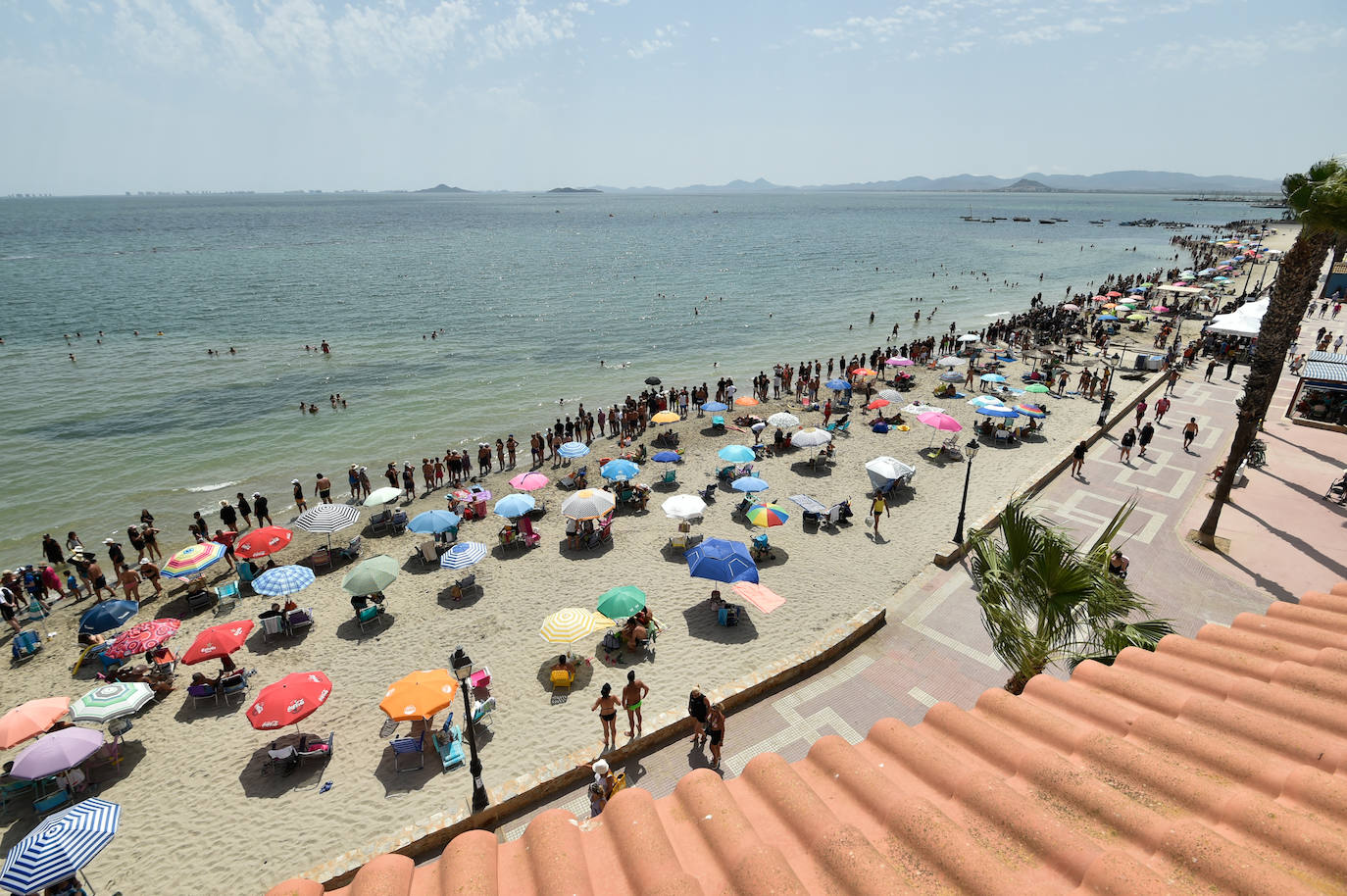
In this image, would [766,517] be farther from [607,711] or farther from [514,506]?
[607,711]

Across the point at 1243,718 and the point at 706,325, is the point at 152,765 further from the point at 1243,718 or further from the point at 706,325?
the point at 706,325

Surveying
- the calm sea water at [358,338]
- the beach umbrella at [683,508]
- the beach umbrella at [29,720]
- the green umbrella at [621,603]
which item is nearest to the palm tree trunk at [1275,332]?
the beach umbrella at [683,508]

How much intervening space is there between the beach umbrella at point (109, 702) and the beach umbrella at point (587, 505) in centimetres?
894

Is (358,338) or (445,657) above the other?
(445,657)

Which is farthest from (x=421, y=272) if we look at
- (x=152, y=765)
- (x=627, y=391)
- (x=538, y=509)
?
(x=152, y=765)

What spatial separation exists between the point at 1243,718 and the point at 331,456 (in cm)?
2899

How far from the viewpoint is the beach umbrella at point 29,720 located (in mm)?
10078

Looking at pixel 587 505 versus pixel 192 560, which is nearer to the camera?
pixel 192 560

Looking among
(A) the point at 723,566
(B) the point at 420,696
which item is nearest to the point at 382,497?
(B) the point at 420,696

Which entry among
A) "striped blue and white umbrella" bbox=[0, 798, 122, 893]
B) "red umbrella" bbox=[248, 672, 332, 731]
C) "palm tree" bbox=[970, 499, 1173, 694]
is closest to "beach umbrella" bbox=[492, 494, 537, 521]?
"red umbrella" bbox=[248, 672, 332, 731]

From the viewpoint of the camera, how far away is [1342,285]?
4509 cm

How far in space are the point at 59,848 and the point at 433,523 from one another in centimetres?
941

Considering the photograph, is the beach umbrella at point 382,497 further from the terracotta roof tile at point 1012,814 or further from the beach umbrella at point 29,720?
the terracotta roof tile at point 1012,814

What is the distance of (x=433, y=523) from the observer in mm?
16672
